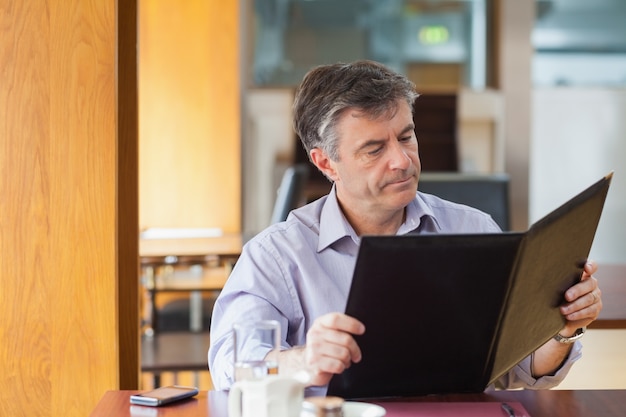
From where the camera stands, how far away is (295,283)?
1.76 m

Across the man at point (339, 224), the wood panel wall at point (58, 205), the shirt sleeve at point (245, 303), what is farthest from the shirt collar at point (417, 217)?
the wood panel wall at point (58, 205)

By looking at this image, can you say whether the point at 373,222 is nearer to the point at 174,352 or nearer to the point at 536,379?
the point at 536,379

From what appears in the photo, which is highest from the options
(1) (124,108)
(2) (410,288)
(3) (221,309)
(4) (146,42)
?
(4) (146,42)

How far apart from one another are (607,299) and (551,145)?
405cm

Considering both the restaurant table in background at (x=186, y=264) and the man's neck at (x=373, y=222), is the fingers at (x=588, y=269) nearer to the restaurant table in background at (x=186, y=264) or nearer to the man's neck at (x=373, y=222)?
the man's neck at (x=373, y=222)

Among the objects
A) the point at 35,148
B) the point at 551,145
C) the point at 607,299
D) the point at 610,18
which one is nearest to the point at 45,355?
the point at 35,148

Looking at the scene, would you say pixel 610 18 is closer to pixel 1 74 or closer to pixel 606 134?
pixel 606 134

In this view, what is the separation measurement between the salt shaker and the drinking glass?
0.06 meters

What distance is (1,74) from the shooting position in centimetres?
194

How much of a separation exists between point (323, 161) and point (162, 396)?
670 millimetres

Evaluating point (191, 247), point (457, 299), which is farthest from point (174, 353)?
point (457, 299)

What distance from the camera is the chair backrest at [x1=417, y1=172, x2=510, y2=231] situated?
2836 mm

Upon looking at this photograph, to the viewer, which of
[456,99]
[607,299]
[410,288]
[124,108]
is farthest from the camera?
[456,99]

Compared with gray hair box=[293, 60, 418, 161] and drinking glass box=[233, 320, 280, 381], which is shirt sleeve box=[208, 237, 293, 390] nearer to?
gray hair box=[293, 60, 418, 161]
